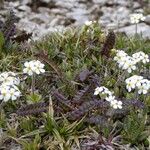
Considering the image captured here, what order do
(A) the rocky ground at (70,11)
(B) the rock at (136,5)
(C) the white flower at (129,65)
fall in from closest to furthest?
(C) the white flower at (129,65), (A) the rocky ground at (70,11), (B) the rock at (136,5)

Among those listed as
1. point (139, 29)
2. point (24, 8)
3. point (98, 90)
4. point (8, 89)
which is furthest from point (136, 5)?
point (8, 89)

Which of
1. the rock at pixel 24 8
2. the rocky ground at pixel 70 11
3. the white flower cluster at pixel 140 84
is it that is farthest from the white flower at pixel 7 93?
the rock at pixel 24 8

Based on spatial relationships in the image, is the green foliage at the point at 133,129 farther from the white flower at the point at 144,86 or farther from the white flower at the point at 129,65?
the white flower at the point at 129,65

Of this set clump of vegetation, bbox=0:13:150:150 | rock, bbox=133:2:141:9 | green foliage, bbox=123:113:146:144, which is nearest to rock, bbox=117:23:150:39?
rock, bbox=133:2:141:9

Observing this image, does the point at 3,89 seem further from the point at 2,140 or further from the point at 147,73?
the point at 147,73

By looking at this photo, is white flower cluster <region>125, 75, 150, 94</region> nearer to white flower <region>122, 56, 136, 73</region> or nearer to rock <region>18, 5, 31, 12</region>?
white flower <region>122, 56, 136, 73</region>

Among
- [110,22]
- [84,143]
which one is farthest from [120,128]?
[110,22]
